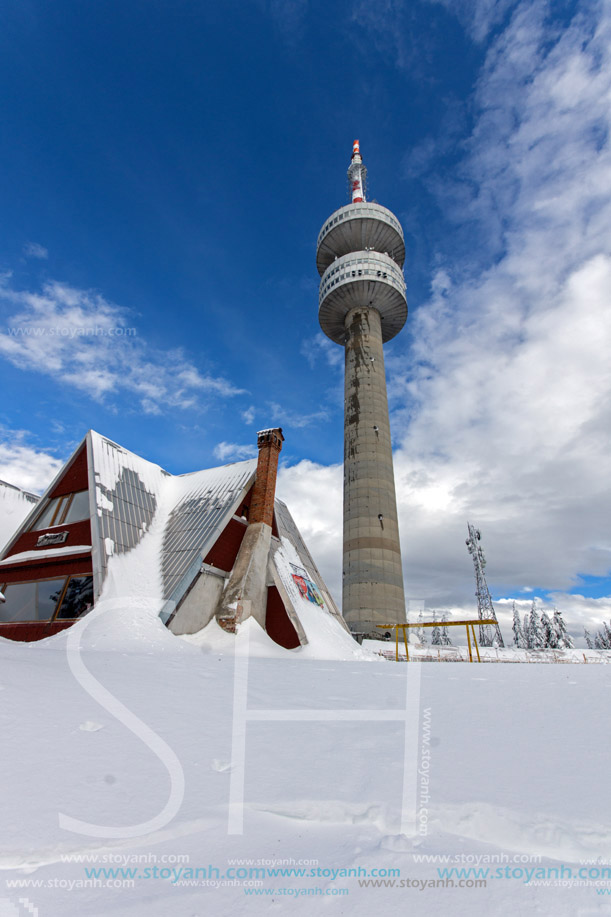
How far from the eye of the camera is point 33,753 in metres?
4.48

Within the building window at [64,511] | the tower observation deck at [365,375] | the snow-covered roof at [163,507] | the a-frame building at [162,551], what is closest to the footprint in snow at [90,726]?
the a-frame building at [162,551]

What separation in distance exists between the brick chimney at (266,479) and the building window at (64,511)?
7153 mm

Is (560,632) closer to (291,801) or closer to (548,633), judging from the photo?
(548,633)

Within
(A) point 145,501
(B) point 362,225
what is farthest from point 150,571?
(B) point 362,225

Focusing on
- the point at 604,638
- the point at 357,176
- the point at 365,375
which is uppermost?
the point at 357,176

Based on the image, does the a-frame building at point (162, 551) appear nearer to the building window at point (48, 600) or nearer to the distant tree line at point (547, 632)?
the building window at point (48, 600)

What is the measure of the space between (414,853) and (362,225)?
192 ft

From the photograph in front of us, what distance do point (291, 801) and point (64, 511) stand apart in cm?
2022

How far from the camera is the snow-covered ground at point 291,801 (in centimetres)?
281

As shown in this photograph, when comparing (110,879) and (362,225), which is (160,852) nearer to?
(110,879)

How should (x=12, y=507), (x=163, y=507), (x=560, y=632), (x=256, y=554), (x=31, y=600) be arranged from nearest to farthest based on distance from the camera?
(x=31, y=600), (x=256, y=554), (x=163, y=507), (x=12, y=507), (x=560, y=632)

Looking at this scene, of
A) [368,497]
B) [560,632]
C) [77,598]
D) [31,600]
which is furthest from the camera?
[560,632]

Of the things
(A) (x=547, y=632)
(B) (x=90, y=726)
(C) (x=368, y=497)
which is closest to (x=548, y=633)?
(A) (x=547, y=632)

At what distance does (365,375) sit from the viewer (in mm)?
46062
